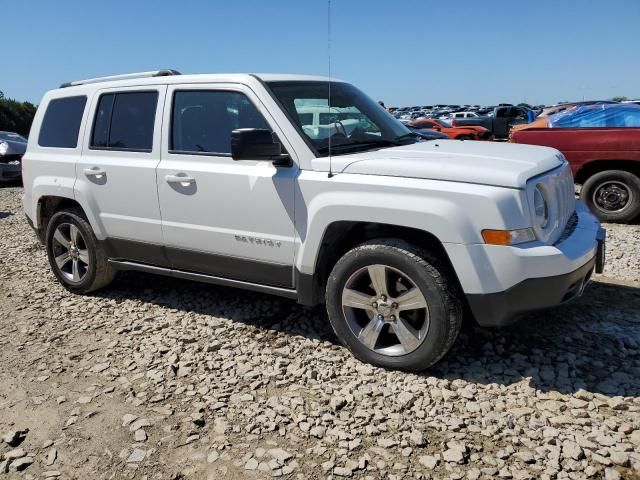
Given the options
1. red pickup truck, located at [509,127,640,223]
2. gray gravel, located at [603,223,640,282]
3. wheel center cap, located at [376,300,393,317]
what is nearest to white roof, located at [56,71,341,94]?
wheel center cap, located at [376,300,393,317]

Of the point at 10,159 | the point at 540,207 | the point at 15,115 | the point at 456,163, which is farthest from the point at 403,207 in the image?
the point at 15,115

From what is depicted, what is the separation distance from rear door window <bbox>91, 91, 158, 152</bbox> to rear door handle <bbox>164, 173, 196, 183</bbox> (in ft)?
1.24

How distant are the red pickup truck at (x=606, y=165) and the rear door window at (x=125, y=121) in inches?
216

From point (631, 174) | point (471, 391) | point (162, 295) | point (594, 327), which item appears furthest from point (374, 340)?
point (631, 174)

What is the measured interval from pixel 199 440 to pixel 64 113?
3.48 metres

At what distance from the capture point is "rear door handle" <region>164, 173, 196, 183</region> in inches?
157

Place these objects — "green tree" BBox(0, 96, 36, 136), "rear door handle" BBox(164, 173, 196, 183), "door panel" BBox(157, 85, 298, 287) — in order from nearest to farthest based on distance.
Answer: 1. "door panel" BBox(157, 85, 298, 287)
2. "rear door handle" BBox(164, 173, 196, 183)
3. "green tree" BBox(0, 96, 36, 136)

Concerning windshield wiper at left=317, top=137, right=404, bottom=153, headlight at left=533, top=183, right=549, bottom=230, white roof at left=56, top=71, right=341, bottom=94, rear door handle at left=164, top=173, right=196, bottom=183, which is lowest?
headlight at left=533, top=183, right=549, bottom=230

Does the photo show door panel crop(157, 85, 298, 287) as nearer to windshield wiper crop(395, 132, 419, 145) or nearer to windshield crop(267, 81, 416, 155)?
windshield crop(267, 81, 416, 155)

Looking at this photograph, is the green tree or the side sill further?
the green tree

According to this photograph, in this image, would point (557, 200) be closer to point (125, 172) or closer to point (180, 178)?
point (180, 178)

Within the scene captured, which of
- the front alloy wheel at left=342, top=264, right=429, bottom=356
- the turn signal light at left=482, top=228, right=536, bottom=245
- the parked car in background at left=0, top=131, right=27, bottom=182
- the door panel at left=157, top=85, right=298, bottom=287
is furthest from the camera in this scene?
the parked car in background at left=0, top=131, right=27, bottom=182

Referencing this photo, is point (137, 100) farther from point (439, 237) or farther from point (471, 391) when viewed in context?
point (471, 391)

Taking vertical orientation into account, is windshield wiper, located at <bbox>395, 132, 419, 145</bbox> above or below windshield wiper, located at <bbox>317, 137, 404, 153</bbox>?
above
